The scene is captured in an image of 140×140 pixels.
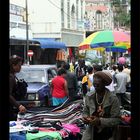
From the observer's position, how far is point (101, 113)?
15.9 ft

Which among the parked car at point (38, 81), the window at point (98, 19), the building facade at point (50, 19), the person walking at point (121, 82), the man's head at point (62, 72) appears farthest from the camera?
the window at point (98, 19)

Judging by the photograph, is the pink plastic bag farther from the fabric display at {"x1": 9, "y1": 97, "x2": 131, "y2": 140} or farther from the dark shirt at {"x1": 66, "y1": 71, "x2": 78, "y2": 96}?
the dark shirt at {"x1": 66, "y1": 71, "x2": 78, "y2": 96}

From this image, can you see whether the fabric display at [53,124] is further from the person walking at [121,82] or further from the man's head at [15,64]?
the person walking at [121,82]

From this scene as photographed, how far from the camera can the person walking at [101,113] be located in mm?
4766

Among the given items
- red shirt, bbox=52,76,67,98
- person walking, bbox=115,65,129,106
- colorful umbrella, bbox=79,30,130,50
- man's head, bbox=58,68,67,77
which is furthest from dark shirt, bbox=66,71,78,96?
colorful umbrella, bbox=79,30,130,50

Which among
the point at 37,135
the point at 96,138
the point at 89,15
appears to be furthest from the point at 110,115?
the point at 89,15

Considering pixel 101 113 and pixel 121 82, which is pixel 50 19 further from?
pixel 101 113

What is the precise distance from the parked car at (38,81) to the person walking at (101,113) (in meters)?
8.49

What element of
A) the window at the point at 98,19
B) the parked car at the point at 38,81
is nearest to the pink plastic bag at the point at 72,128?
the parked car at the point at 38,81

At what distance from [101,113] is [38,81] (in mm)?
9654

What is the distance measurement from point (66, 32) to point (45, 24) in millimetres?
3053

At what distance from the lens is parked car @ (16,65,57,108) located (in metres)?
13.7

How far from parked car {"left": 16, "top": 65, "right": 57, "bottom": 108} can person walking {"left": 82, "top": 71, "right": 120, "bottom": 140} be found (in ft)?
27.9

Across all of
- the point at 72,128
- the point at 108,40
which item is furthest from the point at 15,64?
the point at 108,40
